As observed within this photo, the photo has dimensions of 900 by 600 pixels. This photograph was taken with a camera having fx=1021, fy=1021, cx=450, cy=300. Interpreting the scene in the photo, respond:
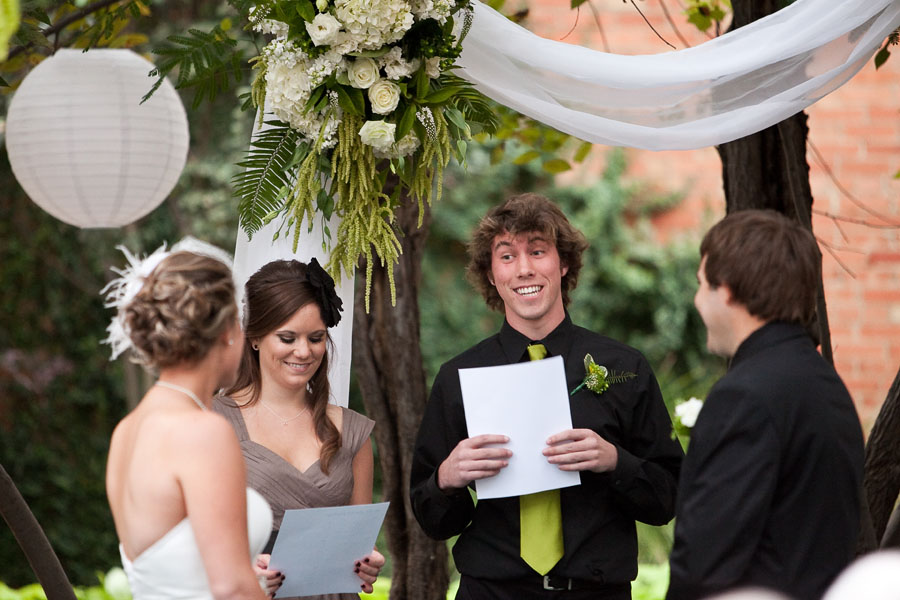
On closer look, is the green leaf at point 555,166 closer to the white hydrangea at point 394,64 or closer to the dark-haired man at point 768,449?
the white hydrangea at point 394,64

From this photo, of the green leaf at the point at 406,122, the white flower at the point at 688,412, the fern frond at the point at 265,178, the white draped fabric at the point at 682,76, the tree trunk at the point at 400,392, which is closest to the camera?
the green leaf at the point at 406,122

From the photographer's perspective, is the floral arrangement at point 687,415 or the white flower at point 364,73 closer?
the white flower at point 364,73

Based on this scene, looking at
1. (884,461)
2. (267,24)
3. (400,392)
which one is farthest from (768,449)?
(400,392)

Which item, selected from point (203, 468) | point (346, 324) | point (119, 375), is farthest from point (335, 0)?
point (119, 375)

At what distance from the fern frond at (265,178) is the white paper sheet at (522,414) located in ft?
2.17

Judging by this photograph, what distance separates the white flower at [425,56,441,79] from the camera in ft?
8.13

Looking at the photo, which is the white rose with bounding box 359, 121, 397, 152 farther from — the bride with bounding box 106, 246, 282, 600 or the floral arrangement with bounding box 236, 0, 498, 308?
the bride with bounding box 106, 246, 282, 600

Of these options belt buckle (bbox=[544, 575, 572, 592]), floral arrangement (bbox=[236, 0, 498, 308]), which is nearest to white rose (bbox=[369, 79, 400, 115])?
floral arrangement (bbox=[236, 0, 498, 308])

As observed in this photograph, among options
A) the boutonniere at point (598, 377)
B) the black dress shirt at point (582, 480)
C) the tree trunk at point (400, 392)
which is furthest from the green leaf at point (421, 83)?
the tree trunk at point (400, 392)

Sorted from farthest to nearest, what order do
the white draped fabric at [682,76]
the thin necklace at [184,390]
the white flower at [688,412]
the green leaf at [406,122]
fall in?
the white flower at [688,412] < the white draped fabric at [682,76] < the green leaf at [406,122] < the thin necklace at [184,390]

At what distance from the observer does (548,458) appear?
2.35m

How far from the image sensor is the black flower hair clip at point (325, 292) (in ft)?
8.26

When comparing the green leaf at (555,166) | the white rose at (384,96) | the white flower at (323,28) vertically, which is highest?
the white flower at (323,28)

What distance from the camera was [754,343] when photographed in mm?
1843
